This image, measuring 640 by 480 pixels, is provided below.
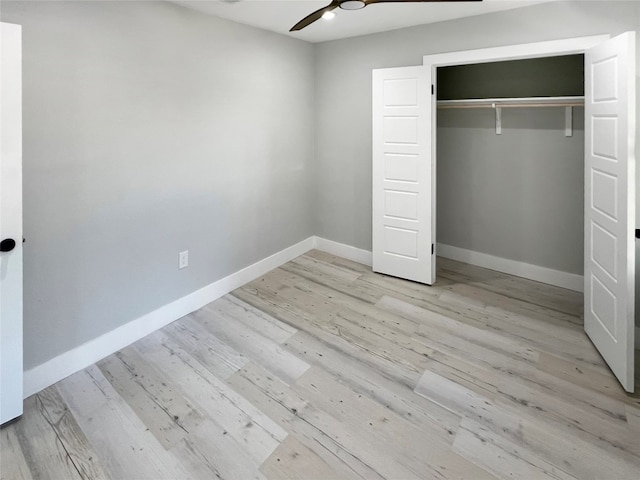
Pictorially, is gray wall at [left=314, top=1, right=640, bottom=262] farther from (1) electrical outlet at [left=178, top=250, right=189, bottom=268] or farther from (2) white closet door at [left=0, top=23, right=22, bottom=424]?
(2) white closet door at [left=0, top=23, right=22, bottom=424]

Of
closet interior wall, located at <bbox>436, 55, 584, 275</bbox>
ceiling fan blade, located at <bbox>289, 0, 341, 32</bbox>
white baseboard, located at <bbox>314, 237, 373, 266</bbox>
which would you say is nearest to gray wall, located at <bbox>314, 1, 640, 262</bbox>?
white baseboard, located at <bbox>314, 237, 373, 266</bbox>

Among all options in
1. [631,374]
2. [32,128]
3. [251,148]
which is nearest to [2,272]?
[32,128]

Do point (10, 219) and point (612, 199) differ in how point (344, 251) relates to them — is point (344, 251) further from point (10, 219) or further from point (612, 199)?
point (10, 219)

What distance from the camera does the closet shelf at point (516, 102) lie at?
3119 mm

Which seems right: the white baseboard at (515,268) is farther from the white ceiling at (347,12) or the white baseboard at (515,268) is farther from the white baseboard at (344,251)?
the white ceiling at (347,12)

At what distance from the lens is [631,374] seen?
81.7 inches

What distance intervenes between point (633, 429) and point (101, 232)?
3.18 m

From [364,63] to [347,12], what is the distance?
0.84 meters

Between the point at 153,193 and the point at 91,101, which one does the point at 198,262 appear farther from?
the point at 91,101

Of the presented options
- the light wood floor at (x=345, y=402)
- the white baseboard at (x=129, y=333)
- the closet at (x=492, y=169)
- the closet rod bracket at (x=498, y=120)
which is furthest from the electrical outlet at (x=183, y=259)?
the closet rod bracket at (x=498, y=120)

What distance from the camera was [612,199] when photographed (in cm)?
220

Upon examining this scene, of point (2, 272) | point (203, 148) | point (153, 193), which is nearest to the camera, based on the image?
point (2, 272)

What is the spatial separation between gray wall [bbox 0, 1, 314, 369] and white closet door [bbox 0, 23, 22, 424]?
0.85ft

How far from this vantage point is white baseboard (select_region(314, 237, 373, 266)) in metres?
4.19
